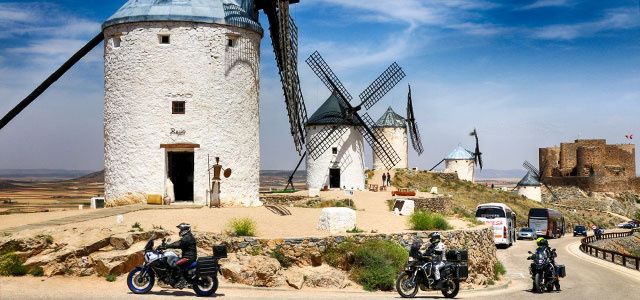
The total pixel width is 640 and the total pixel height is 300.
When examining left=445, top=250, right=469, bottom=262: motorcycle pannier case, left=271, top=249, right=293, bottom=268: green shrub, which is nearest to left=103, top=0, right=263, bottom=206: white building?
left=271, top=249, right=293, bottom=268: green shrub

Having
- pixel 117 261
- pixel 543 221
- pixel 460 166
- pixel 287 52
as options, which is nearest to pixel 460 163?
pixel 460 166

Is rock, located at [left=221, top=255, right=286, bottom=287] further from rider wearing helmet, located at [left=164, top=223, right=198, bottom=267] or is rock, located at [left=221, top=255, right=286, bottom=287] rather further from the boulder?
the boulder

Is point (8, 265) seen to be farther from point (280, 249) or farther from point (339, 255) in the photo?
point (339, 255)

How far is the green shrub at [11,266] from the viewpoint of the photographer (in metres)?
17.5

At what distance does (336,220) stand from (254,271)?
14.9ft

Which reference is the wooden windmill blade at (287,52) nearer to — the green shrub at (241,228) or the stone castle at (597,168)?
the green shrub at (241,228)

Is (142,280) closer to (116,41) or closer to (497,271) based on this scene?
(116,41)

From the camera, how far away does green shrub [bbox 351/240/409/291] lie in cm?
2028

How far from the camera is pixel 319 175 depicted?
5203 cm

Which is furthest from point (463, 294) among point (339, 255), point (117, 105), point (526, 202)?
point (526, 202)

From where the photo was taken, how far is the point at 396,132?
6956 centimetres

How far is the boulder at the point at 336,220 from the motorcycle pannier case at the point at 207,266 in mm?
7185

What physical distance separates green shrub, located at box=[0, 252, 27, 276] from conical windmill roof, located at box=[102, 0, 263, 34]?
1182 cm

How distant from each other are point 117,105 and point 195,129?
3135 mm
